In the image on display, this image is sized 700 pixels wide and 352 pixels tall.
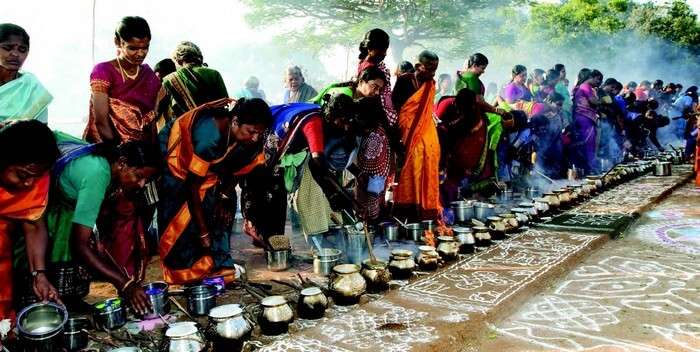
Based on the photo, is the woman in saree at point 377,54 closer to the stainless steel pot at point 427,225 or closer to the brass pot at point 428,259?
the stainless steel pot at point 427,225

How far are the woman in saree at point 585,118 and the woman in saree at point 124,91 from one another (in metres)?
7.04

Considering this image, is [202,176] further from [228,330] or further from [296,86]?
[296,86]

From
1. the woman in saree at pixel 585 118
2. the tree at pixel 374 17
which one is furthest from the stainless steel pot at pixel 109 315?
the tree at pixel 374 17

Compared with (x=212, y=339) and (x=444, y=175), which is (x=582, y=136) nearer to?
(x=444, y=175)

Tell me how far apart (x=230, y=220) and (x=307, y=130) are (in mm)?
848

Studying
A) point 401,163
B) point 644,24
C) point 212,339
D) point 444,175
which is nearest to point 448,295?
point 212,339

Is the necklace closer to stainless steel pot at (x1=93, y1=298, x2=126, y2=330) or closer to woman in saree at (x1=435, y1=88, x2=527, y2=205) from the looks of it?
stainless steel pot at (x1=93, y1=298, x2=126, y2=330)

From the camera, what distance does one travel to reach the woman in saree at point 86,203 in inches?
109

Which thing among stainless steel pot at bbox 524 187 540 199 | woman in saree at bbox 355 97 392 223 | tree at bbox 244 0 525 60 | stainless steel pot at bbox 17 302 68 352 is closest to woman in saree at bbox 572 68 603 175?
stainless steel pot at bbox 524 187 540 199

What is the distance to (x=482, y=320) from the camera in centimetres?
284

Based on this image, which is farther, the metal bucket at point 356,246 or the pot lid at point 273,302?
the metal bucket at point 356,246

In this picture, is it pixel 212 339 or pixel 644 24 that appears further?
pixel 644 24

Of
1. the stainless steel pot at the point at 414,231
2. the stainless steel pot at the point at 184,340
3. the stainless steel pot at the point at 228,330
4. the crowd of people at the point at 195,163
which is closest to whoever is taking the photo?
the stainless steel pot at the point at 184,340

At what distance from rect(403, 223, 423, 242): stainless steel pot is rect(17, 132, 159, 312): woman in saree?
95.7 inches
